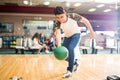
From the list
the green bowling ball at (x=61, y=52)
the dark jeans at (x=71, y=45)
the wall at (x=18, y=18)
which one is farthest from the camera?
the wall at (x=18, y=18)

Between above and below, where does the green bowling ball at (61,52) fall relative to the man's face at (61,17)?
below

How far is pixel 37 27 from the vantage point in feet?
24.5

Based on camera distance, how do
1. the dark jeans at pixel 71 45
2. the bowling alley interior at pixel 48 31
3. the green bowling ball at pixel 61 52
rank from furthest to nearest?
the bowling alley interior at pixel 48 31 < the dark jeans at pixel 71 45 < the green bowling ball at pixel 61 52

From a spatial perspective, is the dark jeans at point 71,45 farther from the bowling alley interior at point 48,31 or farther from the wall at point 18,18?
the wall at point 18,18

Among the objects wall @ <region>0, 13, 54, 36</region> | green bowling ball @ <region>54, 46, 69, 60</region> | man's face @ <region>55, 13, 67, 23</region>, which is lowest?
green bowling ball @ <region>54, 46, 69, 60</region>

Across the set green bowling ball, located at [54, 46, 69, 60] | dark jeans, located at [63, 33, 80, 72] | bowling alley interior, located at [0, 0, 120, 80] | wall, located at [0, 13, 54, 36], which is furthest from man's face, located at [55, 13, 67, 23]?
wall, located at [0, 13, 54, 36]

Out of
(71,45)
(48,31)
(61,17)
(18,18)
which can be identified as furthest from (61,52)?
(18,18)

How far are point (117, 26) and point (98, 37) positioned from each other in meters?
1.52

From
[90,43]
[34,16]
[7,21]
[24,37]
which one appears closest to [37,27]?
[34,16]

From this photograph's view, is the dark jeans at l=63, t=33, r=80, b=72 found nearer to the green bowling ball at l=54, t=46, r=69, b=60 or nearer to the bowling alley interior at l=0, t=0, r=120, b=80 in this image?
the green bowling ball at l=54, t=46, r=69, b=60

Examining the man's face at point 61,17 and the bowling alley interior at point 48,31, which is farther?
the bowling alley interior at point 48,31

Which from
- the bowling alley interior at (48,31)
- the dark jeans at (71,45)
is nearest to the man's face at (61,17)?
the dark jeans at (71,45)

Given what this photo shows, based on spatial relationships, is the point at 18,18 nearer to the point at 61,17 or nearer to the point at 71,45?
the point at 61,17

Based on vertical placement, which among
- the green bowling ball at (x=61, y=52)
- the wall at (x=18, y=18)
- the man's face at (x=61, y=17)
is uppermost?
the wall at (x=18, y=18)
